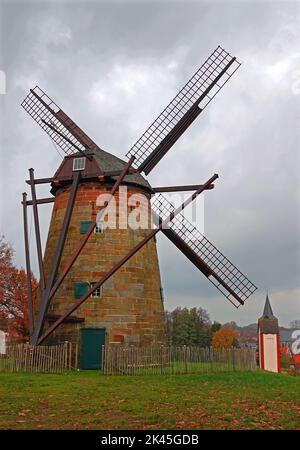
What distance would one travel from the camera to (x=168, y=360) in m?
15.6

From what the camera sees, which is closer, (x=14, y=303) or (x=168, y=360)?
(x=168, y=360)

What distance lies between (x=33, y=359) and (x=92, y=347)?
2450 mm

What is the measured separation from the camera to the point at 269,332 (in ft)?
88.0

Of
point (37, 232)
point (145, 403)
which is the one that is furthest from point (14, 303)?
point (145, 403)

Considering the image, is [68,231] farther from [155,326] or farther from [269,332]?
[269,332]

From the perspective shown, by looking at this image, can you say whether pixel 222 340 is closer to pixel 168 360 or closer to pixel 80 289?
pixel 80 289

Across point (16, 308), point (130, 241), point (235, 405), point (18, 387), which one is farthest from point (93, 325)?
point (16, 308)

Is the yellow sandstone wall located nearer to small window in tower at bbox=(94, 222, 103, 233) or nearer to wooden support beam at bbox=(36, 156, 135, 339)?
small window in tower at bbox=(94, 222, 103, 233)

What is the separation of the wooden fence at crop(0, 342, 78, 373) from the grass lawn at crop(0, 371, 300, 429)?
103 centimetres

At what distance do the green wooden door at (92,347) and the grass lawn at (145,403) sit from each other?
8.84 ft

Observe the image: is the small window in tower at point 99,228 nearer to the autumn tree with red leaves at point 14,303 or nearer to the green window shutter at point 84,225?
the green window shutter at point 84,225

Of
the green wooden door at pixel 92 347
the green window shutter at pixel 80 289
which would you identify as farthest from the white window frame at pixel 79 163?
the green wooden door at pixel 92 347

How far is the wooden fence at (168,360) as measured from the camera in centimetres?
1488
